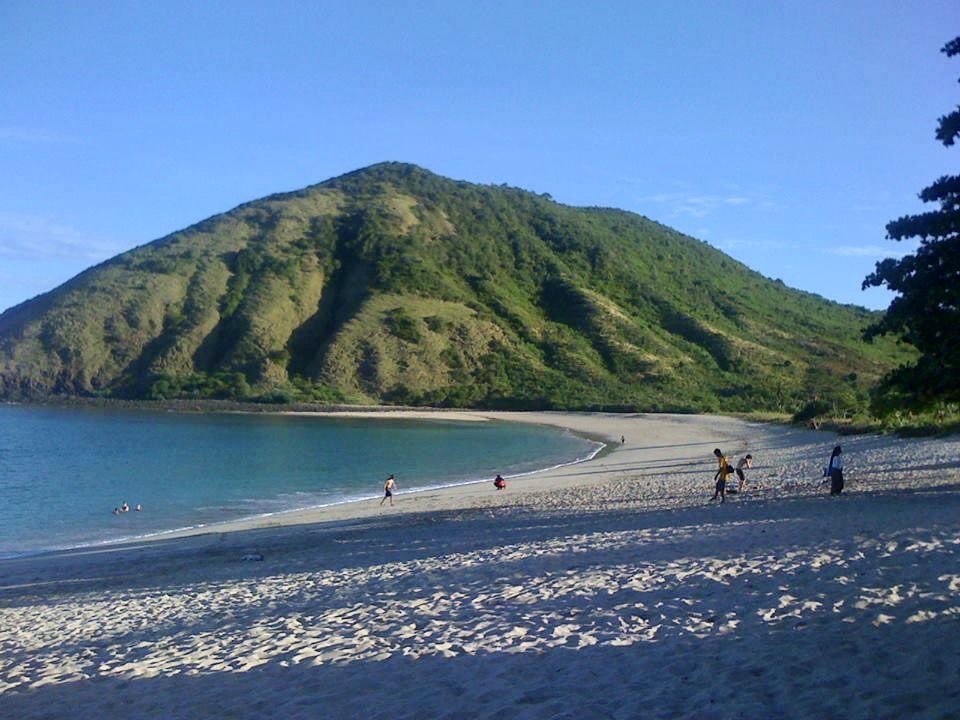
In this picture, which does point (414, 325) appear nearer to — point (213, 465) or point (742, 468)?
point (213, 465)

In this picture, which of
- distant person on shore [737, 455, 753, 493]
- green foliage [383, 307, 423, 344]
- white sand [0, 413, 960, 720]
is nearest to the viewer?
white sand [0, 413, 960, 720]

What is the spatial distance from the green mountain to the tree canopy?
2634 inches

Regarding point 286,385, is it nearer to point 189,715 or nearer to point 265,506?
point 265,506

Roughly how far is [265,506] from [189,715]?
20.9 m

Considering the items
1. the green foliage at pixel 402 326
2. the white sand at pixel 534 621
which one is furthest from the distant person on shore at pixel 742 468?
the green foliage at pixel 402 326

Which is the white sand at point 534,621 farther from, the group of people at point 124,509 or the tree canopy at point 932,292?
the group of people at point 124,509

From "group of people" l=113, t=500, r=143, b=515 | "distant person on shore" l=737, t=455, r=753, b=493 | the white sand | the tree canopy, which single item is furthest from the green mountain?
the white sand

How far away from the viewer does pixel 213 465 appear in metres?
40.1

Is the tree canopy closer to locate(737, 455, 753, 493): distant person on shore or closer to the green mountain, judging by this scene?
locate(737, 455, 753, 493): distant person on shore

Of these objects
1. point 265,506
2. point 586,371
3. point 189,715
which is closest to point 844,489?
point 189,715

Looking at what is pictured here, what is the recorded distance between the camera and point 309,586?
1100 centimetres

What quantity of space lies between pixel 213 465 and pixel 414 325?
191ft

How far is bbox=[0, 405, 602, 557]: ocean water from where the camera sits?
2464 cm

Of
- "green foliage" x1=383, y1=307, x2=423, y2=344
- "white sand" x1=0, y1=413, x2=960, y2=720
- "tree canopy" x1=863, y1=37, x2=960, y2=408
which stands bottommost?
"white sand" x1=0, y1=413, x2=960, y2=720
